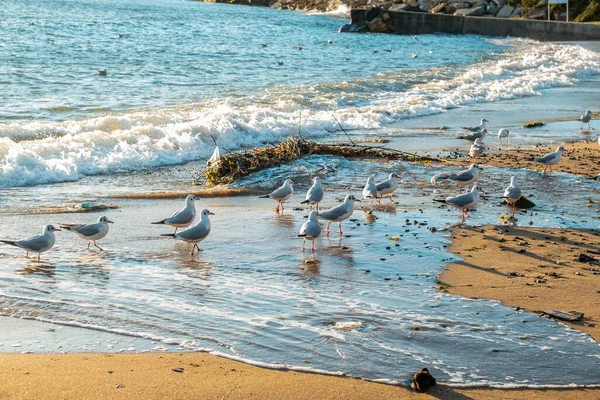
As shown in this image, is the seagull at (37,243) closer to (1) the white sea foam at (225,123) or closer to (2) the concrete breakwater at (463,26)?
(1) the white sea foam at (225,123)

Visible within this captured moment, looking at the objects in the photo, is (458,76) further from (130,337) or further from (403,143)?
(130,337)

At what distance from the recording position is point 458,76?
93.8 feet

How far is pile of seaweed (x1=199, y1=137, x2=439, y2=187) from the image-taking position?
1141cm

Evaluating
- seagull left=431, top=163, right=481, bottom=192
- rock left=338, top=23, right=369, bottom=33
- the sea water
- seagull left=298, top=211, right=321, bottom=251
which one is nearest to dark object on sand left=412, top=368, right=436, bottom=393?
the sea water

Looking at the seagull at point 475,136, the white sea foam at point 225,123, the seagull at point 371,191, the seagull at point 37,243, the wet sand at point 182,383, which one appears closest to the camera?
the wet sand at point 182,383

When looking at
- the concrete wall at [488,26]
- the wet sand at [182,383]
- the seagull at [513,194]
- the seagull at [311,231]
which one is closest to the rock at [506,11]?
the concrete wall at [488,26]

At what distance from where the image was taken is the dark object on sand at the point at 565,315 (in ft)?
19.3

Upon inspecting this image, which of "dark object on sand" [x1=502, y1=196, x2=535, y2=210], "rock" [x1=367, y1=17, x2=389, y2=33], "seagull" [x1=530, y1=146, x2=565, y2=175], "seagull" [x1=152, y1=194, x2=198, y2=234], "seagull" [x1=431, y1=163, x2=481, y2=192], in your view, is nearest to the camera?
"seagull" [x1=152, y1=194, x2=198, y2=234]

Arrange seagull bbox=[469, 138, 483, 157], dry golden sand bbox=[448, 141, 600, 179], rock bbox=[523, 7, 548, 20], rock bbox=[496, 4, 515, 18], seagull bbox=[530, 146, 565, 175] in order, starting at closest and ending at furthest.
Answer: seagull bbox=[530, 146, 565, 175]
dry golden sand bbox=[448, 141, 600, 179]
seagull bbox=[469, 138, 483, 157]
rock bbox=[523, 7, 548, 20]
rock bbox=[496, 4, 515, 18]

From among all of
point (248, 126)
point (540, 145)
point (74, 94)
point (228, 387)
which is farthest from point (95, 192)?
point (74, 94)

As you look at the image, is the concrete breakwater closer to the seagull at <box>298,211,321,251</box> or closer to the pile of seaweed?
the pile of seaweed

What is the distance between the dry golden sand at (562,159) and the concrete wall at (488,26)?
3368 cm

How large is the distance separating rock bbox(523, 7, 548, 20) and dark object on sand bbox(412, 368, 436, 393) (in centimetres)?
5285

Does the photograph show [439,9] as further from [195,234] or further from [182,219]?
[195,234]
